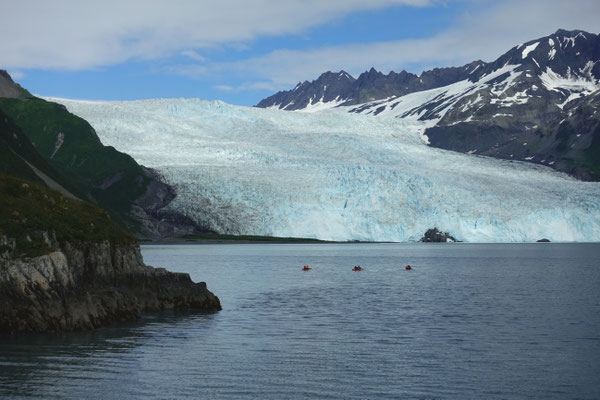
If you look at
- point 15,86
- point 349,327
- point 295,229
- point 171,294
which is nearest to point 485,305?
point 349,327

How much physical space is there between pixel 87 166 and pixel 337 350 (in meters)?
93.8

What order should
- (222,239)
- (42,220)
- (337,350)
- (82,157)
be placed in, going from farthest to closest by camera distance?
1. (82,157)
2. (222,239)
3. (42,220)
4. (337,350)

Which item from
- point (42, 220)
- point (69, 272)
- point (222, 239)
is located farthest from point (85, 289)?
point (222, 239)

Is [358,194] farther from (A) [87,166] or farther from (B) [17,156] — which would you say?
(A) [87,166]

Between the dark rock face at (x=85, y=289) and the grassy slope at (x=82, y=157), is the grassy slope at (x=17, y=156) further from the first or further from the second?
the dark rock face at (x=85, y=289)

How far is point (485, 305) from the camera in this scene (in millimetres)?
34031

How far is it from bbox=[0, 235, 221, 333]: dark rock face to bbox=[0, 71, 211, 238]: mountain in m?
48.4

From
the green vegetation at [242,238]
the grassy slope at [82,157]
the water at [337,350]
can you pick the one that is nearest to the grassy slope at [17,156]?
the grassy slope at [82,157]

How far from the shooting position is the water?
17188mm

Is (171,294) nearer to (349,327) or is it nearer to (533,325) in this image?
(349,327)

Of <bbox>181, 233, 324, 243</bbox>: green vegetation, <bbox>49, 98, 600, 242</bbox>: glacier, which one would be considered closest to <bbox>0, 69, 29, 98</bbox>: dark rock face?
<bbox>49, 98, 600, 242</bbox>: glacier

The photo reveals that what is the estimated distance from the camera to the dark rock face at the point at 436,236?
9538cm

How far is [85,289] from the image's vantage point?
26.5m

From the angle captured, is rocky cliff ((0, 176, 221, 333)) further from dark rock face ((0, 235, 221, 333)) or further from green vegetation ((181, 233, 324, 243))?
green vegetation ((181, 233, 324, 243))
